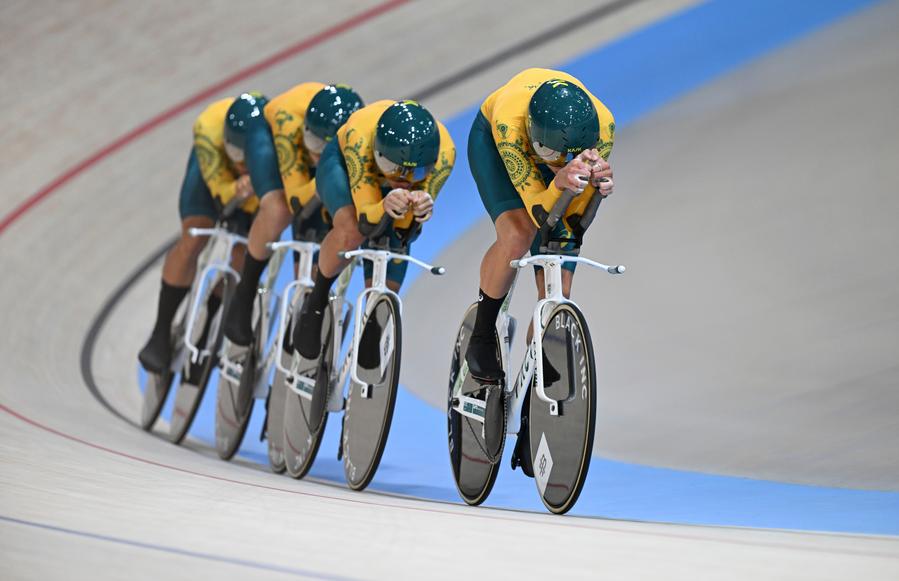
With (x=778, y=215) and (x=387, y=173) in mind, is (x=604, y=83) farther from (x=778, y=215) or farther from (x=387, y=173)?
(x=387, y=173)

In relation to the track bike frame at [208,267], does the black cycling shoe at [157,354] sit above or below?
below

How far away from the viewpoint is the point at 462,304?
5.93 metres

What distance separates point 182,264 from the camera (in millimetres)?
5133

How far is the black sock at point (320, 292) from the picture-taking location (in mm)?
4020

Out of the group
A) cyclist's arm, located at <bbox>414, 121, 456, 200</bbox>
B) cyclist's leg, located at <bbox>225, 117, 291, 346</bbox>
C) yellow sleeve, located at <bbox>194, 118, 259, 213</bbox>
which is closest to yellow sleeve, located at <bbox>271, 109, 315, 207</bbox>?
cyclist's leg, located at <bbox>225, 117, 291, 346</bbox>

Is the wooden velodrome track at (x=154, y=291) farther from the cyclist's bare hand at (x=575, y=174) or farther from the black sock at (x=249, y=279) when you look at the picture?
the cyclist's bare hand at (x=575, y=174)

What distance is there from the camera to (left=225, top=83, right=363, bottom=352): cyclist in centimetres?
419

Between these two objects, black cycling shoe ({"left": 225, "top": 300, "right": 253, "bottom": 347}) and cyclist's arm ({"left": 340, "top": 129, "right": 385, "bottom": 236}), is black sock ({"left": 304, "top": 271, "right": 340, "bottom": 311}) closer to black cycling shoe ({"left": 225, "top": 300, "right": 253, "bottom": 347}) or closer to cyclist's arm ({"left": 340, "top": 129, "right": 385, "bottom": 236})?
cyclist's arm ({"left": 340, "top": 129, "right": 385, "bottom": 236})

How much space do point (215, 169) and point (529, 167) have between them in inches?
81.1

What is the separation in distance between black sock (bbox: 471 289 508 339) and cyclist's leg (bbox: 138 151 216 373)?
2027 mm

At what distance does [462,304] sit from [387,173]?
235 cm

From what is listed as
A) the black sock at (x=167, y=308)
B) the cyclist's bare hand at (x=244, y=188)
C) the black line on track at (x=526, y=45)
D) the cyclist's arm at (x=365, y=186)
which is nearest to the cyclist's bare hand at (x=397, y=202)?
the cyclist's arm at (x=365, y=186)

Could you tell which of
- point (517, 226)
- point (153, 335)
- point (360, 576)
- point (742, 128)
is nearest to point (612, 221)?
point (742, 128)

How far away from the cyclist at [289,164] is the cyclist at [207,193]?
0.55ft
